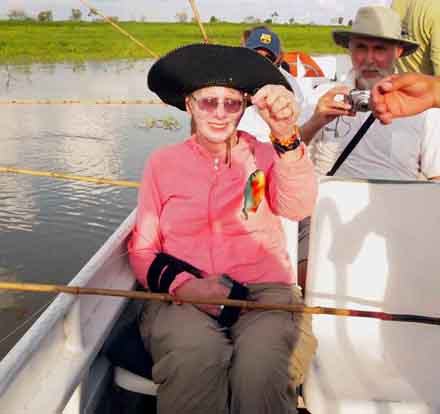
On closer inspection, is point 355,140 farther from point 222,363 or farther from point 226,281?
point 222,363

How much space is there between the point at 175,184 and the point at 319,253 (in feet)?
2.26

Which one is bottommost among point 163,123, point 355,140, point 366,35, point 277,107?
point 355,140

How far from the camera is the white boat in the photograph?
1964 millimetres

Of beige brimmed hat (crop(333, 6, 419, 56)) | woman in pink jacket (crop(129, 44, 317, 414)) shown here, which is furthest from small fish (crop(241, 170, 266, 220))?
beige brimmed hat (crop(333, 6, 419, 56))

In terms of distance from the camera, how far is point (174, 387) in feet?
5.81

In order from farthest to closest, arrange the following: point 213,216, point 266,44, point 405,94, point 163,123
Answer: point 163,123, point 266,44, point 213,216, point 405,94

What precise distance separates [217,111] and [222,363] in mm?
978

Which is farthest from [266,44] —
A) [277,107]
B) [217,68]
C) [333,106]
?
[277,107]

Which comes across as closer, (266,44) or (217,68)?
(217,68)

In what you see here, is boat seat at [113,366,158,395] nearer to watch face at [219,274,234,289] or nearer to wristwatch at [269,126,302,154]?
watch face at [219,274,234,289]

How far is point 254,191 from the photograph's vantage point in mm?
2070

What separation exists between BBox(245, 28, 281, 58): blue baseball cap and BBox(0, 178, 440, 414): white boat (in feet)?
9.04

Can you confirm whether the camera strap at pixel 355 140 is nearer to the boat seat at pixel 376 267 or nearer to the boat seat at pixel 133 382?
the boat seat at pixel 376 267

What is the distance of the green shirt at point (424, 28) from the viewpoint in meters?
3.78
